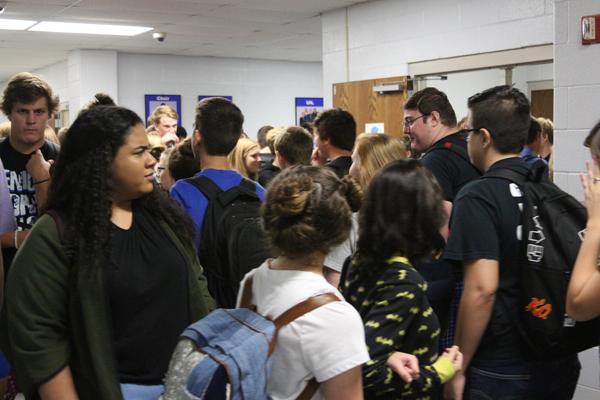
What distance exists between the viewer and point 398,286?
5.33 feet

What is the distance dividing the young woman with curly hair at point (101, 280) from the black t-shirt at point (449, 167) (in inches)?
60.1

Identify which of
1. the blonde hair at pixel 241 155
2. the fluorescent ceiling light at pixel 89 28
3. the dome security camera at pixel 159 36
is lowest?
the blonde hair at pixel 241 155

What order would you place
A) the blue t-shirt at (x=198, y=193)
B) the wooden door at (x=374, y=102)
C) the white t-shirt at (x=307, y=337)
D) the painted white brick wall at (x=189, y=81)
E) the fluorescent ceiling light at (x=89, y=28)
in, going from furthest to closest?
the painted white brick wall at (x=189, y=81), the fluorescent ceiling light at (x=89, y=28), the wooden door at (x=374, y=102), the blue t-shirt at (x=198, y=193), the white t-shirt at (x=307, y=337)

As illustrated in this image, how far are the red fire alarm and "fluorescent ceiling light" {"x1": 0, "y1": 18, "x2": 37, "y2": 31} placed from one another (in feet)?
22.1

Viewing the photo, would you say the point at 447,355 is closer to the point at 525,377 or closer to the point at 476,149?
the point at 525,377

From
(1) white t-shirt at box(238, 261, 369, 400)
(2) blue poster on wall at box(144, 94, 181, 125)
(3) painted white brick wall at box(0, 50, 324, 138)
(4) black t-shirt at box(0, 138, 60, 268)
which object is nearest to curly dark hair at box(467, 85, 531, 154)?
(1) white t-shirt at box(238, 261, 369, 400)

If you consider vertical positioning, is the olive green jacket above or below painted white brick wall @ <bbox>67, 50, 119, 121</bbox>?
below

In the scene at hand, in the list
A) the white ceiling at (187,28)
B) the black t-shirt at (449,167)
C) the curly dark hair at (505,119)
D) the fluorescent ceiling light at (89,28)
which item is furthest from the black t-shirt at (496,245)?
the fluorescent ceiling light at (89,28)

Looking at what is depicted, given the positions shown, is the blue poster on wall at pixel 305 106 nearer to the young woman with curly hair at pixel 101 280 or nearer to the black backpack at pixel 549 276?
the black backpack at pixel 549 276

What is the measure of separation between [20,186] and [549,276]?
6.77 ft

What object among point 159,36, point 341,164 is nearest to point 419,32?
point 341,164

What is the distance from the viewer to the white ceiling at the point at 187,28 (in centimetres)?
712

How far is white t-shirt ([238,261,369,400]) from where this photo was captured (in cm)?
141

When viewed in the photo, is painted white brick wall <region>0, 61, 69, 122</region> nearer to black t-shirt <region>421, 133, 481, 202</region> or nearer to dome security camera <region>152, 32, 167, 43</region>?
dome security camera <region>152, 32, 167, 43</region>
